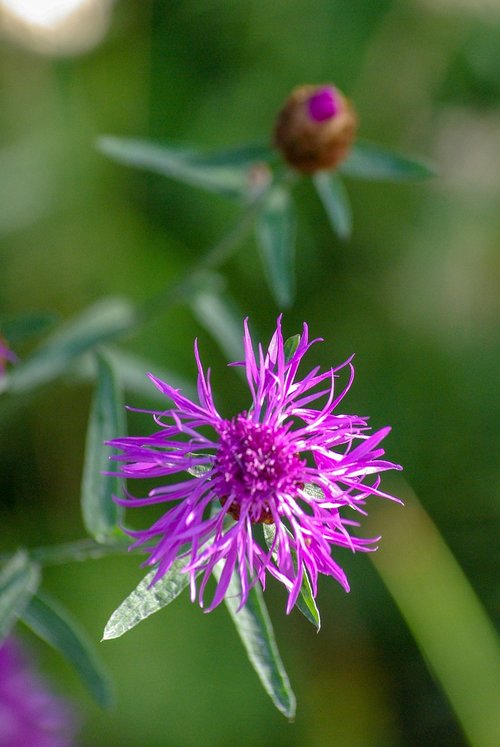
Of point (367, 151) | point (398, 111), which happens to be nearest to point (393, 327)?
point (398, 111)

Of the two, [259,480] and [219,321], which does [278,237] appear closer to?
[219,321]

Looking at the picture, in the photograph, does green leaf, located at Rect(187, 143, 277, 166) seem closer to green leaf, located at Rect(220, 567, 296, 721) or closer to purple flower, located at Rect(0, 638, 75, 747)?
green leaf, located at Rect(220, 567, 296, 721)

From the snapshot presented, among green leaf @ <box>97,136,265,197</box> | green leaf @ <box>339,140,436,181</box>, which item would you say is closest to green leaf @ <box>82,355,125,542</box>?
green leaf @ <box>97,136,265,197</box>

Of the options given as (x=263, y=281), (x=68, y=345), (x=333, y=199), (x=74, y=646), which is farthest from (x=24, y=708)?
(x=263, y=281)

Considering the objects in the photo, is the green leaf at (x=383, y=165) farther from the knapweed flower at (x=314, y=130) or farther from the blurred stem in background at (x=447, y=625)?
the blurred stem in background at (x=447, y=625)

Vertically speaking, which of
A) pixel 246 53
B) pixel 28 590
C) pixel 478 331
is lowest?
pixel 28 590

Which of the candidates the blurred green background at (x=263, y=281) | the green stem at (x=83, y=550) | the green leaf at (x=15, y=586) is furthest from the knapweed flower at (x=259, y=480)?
the blurred green background at (x=263, y=281)

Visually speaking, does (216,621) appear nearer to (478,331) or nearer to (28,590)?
(478,331)
